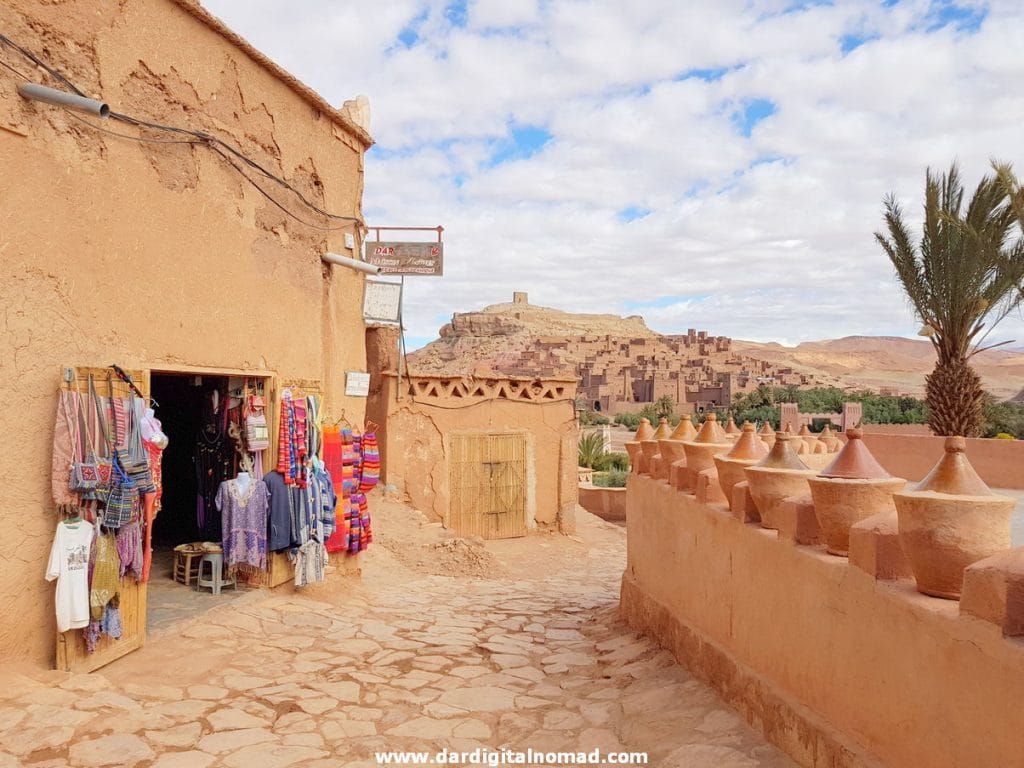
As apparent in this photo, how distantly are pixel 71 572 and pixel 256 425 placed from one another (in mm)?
2269

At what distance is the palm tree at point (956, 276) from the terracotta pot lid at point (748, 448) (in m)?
9.71

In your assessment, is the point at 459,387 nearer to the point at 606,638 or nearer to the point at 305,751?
the point at 606,638

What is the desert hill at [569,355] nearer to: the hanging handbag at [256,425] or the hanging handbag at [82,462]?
the hanging handbag at [256,425]

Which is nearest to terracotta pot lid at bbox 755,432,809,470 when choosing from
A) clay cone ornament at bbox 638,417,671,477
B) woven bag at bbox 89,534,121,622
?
clay cone ornament at bbox 638,417,671,477

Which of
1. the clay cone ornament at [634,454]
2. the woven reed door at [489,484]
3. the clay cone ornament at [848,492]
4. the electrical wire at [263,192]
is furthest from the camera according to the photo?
the woven reed door at [489,484]

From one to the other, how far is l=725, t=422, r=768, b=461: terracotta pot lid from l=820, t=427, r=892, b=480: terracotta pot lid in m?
1.15

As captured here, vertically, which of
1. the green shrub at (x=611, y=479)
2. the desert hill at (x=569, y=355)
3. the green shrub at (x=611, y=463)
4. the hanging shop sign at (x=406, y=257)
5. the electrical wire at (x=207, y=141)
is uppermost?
the desert hill at (x=569, y=355)

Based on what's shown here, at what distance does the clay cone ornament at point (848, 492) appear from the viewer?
3.18 meters

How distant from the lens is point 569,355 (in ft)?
201

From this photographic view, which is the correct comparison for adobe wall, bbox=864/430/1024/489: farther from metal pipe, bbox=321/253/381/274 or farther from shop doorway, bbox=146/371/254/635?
shop doorway, bbox=146/371/254/635


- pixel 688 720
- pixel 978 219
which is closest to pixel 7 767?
pixel 688 720

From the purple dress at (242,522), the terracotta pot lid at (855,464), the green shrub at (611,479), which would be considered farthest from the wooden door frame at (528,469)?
the terracotta pot lid at (855,464)

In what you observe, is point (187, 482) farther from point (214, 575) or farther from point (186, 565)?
point (214, 575)

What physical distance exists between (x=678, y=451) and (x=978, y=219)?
9.85 m
